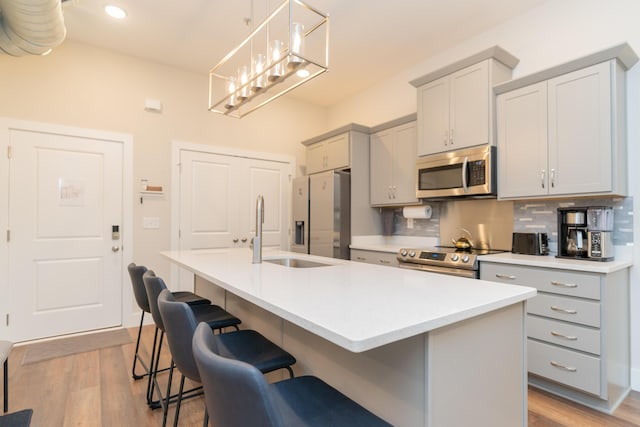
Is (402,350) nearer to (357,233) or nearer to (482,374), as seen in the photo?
(482,374)

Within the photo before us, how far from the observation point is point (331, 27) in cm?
321

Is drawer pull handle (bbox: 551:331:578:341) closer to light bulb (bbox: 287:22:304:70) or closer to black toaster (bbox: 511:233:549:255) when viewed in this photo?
black toaster (bbox: 511:233:549:255)

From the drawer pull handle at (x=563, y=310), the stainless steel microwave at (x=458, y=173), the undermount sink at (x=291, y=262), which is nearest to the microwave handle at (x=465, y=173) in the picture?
the stainless steel microwave at (x=458, y=173)

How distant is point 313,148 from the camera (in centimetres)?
468

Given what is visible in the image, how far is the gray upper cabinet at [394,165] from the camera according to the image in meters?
3.69

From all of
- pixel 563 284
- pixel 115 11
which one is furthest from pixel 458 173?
pixel 115 11

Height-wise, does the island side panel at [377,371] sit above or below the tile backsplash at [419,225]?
below

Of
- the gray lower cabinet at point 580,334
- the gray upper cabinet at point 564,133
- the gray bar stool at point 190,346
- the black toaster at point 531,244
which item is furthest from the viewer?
the black toaster at point 531,244

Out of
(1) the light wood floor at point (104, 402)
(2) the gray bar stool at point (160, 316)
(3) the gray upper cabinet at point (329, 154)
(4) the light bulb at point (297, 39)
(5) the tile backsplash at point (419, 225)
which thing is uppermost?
(4) the light bulb at point (297, 39)

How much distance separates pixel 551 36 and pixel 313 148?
2810 millimetres

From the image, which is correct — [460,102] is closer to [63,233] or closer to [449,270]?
[449,270]

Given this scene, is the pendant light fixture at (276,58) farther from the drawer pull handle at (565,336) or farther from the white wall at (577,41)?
the drawer pull handle at (565,336)

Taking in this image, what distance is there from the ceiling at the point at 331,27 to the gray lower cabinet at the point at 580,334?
7.42 feet

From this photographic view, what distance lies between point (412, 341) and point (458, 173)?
2.36 metres
